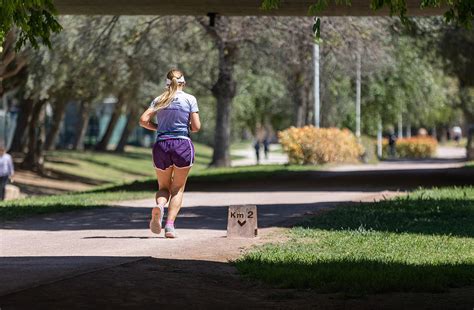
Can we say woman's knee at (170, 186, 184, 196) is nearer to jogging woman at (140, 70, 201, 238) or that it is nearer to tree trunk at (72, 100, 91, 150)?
jogging woman at (140, 70, 201, 238)

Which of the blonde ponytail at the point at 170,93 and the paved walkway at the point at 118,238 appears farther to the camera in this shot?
the blonde ponytail at the point at 170,93

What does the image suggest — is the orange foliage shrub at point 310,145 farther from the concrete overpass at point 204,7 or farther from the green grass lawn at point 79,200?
the concrete overpass at point 204,7

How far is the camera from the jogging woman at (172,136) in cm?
1287

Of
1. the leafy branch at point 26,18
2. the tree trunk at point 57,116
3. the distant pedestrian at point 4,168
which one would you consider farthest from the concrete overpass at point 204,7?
the tree trunk at point 57,116

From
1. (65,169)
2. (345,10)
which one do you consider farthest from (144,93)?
(345,10)

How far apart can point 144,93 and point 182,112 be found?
103 feet

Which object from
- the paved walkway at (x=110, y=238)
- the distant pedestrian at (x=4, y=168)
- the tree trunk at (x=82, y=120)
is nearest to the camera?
the paved walkway at (x=110, y=238)

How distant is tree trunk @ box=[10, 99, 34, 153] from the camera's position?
160 feet

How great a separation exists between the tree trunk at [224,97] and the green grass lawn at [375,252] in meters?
18.5

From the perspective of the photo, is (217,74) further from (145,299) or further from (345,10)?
(145,299)

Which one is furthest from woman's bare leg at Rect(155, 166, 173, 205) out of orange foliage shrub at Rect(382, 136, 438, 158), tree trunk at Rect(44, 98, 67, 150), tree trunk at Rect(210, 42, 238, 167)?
orange foliage shrub at Rect(382, 136, 438, 158)

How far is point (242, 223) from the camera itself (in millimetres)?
13141

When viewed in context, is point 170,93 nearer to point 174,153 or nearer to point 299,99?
point 174,153

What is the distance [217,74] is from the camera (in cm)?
4062
